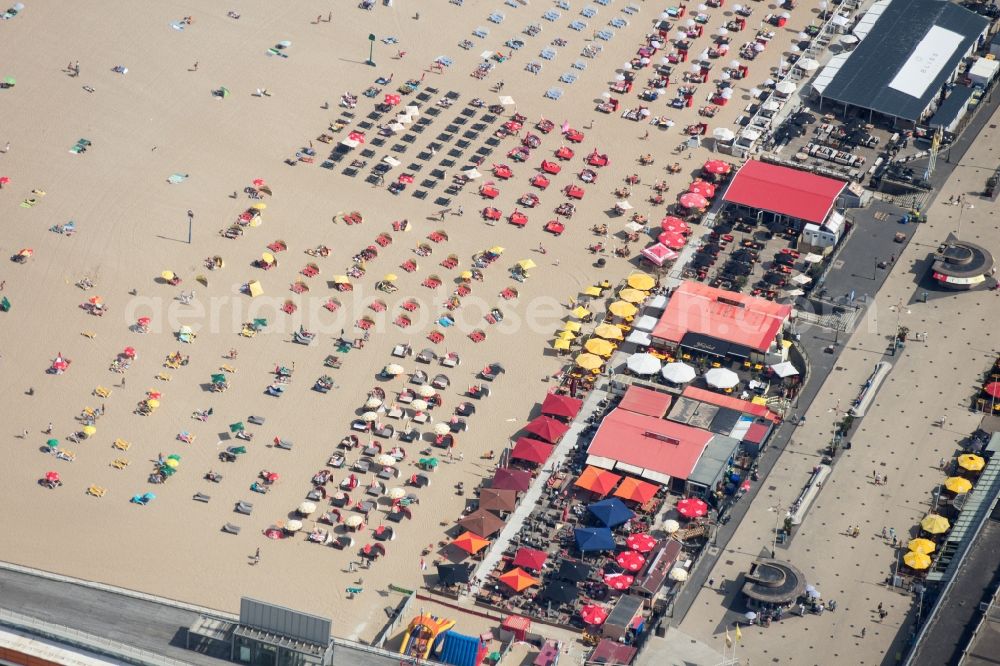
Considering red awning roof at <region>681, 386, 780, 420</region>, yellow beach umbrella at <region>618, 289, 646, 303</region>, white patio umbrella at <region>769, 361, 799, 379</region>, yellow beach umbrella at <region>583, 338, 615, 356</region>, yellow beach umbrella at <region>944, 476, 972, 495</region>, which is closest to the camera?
yellow beach umbrella at <region>944, 476, 972, 495</region>

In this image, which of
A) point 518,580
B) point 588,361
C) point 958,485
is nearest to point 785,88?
point 588,361

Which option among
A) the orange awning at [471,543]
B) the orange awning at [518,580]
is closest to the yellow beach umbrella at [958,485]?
the orange awning at [518,580]

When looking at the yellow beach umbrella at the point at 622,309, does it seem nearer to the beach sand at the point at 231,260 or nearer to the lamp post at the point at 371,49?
the beach sand at the point at 231,260

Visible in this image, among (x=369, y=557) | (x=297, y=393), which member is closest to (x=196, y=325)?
(x=297, y=393)

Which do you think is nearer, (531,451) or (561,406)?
(531,451)

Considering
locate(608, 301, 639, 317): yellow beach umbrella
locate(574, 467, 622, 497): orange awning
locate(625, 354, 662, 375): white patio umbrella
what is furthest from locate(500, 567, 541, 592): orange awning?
locate(608, 301, 639, 317): yellow beach umbrella

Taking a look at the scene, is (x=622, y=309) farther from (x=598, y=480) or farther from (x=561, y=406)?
(x=598, y=480)

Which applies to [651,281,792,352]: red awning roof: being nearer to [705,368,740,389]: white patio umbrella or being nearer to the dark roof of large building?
[705,368,740,389]: white patio umbrella
